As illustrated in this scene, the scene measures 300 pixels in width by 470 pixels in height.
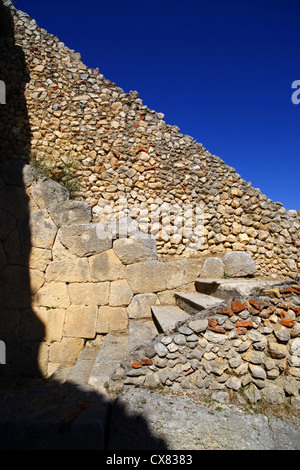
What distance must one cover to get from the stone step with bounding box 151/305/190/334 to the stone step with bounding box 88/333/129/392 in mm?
532

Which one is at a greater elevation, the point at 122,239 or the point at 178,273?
the point at 122,239

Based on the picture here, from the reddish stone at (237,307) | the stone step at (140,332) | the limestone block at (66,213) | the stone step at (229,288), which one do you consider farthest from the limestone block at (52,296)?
the reddish stone at (237,307)

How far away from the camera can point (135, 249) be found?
393cm

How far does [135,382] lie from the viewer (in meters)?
2.42

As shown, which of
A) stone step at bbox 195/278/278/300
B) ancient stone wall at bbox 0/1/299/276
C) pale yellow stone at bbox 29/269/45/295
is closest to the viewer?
stone step at bbox 195/278/278/300

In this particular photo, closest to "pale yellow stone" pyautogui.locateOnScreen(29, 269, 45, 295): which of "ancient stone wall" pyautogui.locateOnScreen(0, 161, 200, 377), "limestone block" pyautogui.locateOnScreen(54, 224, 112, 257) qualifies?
"ancient stone wall" pyautogui.locateOnScreen(0, 161, 200, 377)

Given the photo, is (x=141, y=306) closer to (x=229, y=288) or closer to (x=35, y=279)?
(x=229, y=288)

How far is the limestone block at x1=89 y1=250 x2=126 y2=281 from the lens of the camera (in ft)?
12.5

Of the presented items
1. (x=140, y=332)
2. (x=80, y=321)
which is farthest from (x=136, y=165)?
(x=140, y=332)

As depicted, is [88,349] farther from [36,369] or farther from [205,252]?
[205,252]

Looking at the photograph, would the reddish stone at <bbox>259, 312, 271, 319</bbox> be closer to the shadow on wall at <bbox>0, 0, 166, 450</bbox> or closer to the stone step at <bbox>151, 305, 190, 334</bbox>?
the stone step at <bbox>151, 305, 190, 334</bbox>

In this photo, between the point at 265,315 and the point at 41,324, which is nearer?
the point at 265,315

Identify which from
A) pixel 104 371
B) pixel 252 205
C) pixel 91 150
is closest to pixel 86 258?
pixel 104 371

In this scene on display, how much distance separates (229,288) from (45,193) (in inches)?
119
